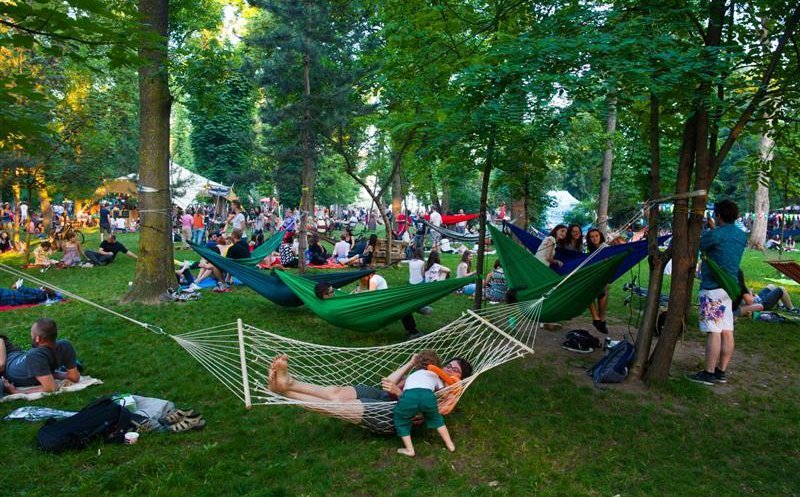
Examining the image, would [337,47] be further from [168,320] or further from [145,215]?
[168,320]

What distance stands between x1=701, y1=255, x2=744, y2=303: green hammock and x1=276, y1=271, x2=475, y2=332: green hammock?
5.52ft

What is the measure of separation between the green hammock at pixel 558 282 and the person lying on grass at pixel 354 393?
3.73 feet

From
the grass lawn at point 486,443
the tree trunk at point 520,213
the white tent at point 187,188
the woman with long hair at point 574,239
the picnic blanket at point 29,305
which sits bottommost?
the grass lawn at point 486,443

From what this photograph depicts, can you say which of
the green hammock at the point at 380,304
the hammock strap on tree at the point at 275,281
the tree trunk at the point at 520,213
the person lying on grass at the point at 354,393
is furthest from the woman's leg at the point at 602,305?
the tree trunk at the point at 520,213

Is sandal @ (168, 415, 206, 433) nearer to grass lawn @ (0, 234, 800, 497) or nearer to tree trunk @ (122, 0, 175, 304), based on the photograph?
grass lawn @ (0, 234, 800, 497)

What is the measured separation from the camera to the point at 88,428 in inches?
105

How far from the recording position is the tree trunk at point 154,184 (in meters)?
5.77

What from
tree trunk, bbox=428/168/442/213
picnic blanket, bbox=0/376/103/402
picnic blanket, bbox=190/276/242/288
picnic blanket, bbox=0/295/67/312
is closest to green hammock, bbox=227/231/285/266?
picnic blanket, bbox=190/276/242/288

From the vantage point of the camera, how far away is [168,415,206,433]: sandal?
290 cm

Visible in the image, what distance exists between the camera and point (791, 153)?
4664 mm

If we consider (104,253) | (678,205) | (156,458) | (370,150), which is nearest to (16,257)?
(104,253)

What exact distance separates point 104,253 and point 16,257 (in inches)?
85.6

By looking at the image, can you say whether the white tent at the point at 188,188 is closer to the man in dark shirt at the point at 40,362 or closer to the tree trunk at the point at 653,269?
the man in dark shirt at the point at 40,362

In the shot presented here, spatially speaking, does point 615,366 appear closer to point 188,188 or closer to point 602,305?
point 602,305
